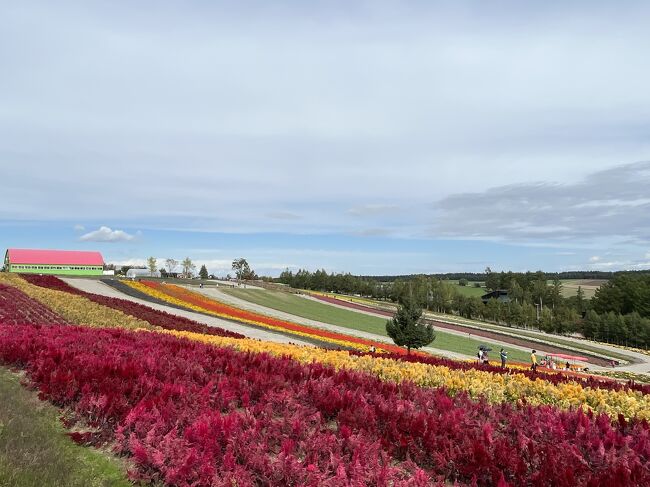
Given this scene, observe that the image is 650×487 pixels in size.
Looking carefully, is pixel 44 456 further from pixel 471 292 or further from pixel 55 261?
pixel 471 292

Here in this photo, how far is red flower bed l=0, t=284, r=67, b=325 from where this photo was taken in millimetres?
17903

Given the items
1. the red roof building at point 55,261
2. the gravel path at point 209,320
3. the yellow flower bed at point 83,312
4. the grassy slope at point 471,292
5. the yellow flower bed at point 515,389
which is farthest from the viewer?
the grassy slope at point 471,292

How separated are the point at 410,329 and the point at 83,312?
55.0 ft

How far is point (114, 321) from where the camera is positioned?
20.8 m

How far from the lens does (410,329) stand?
2516 cm

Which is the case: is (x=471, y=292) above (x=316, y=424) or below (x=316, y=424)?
above

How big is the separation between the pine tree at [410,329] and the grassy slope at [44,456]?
21.3m

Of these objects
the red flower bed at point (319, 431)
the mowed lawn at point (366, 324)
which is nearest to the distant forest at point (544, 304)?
the mowed lawn at point (366, 324)

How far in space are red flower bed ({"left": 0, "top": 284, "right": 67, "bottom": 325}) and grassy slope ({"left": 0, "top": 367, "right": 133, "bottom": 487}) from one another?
1340cm

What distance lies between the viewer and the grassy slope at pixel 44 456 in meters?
3.59

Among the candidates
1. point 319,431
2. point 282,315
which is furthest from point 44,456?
point 282,315

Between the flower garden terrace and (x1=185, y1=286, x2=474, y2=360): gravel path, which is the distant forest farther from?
the flower garden terrace

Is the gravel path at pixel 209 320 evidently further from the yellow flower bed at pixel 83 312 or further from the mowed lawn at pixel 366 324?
the mowed lawn at pixel 366 324

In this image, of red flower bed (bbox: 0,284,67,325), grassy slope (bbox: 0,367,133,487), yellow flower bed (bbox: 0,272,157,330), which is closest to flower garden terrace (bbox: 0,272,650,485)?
grassy slope (bbox: 0,367,133,487)
